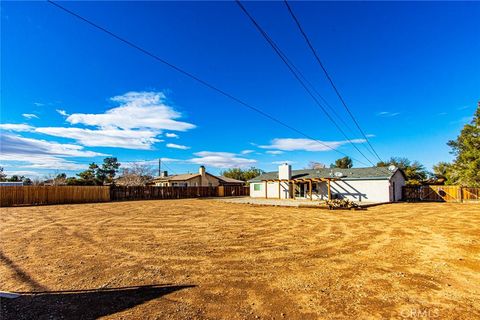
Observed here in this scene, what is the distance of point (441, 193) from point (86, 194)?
117ft

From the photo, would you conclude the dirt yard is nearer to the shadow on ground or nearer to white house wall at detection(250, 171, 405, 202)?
the shadow on ground

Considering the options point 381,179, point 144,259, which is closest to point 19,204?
point 144,259

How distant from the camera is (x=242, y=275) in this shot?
16.6 feet

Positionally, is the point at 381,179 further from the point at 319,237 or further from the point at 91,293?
the point at 91,293

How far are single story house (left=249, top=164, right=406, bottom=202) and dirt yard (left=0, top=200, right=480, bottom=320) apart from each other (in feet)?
48.8

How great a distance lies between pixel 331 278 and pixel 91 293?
14.3ft

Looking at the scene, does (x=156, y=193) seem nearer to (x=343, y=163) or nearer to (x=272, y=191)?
(x=272, y=191)

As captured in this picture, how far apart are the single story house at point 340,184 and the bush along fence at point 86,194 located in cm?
1086

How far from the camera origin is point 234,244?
25.0ft

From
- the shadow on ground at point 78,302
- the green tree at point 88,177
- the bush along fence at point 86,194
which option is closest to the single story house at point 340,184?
the bush along fence at point 86,194

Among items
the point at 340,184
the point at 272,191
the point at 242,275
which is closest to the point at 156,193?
the point at 272,191

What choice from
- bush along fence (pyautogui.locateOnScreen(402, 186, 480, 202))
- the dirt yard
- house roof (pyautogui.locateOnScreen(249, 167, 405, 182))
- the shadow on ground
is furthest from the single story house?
the shadow on ground

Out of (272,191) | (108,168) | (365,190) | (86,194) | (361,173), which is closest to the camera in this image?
(365,190)

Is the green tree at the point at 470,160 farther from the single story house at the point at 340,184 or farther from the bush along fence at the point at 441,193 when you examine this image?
the single story house at the point at 340,184
